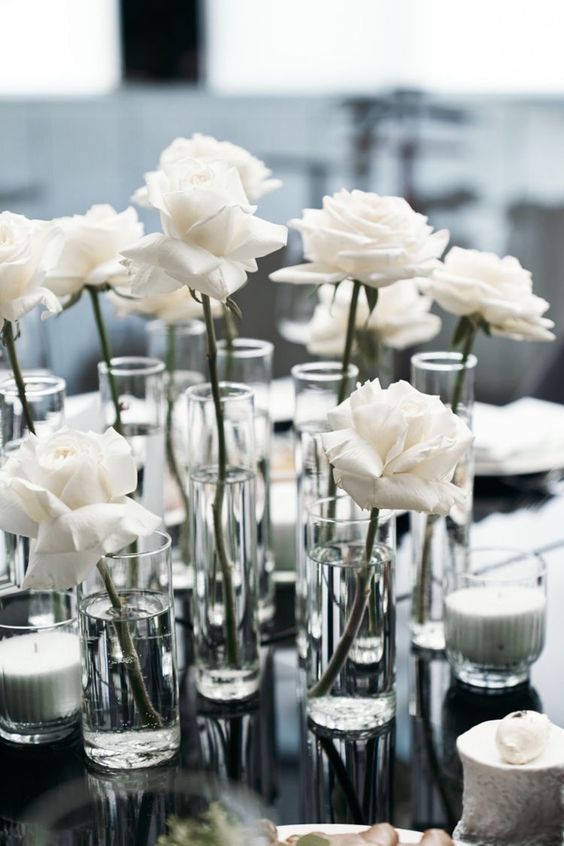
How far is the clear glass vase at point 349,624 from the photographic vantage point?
3.09 ft

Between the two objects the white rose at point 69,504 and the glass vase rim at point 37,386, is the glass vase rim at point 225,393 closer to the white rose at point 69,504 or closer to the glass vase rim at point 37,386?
the glass vase rim at point 37,386

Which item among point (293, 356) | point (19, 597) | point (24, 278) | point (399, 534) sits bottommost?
point (293, 356)

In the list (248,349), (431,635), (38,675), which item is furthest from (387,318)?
(38,675)

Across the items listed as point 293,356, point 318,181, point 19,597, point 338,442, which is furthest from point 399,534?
point 318,181

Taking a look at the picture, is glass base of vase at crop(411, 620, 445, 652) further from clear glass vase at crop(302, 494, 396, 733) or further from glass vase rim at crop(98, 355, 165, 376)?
glass vase rim at crop(98, 355, 165, 376)

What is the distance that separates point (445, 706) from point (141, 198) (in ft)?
1.58

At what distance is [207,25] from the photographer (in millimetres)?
5137

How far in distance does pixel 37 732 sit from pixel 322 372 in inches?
16.7

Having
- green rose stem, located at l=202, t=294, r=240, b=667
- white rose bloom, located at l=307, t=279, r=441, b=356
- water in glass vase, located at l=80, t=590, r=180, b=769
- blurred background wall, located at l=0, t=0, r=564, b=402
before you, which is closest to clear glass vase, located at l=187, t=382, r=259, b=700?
green rose stem, located at l=202, t=294, r=240, b=667

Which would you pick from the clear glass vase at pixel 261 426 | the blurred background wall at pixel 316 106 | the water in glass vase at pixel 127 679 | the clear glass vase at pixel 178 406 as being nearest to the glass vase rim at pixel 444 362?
the clear glass vase at pixel 261 426

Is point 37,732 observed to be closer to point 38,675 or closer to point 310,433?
point 38,675

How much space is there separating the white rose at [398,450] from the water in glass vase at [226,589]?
21cm

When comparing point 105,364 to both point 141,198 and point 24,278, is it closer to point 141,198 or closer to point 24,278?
point 141,198

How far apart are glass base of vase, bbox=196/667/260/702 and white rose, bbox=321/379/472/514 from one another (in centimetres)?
28
